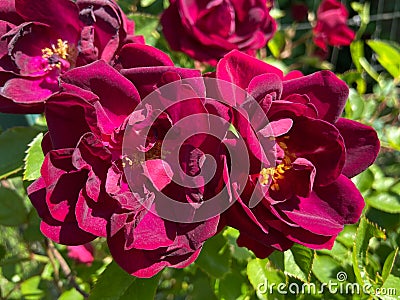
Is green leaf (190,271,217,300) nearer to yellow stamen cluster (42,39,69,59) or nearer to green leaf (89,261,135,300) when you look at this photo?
green leaf (89,261,135,300)

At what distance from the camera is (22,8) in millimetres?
576

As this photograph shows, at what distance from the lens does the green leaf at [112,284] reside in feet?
2.16

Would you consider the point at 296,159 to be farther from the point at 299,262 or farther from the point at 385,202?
the point at 385,202

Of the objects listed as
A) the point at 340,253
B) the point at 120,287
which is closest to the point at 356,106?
the point at 340,253

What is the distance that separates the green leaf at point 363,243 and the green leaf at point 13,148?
49cm

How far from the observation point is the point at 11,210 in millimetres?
942

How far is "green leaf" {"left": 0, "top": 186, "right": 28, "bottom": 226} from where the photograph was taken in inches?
36.7

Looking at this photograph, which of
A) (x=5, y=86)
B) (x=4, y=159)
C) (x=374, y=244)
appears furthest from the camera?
(x=374, y=244)

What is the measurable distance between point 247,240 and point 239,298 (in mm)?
265

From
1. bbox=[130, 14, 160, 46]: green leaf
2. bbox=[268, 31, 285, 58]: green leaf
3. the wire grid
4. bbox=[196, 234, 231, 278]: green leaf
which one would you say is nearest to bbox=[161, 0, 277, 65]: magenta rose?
bbox=[130, 14, 160, 46]: green leaf

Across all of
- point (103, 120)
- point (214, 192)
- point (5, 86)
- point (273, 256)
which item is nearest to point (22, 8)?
point (5, 86)

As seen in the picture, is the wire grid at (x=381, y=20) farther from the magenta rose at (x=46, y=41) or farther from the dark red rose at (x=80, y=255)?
the magenta rose at (x=46, y=41)

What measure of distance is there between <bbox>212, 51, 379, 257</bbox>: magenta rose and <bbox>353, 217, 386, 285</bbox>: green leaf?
131 mm

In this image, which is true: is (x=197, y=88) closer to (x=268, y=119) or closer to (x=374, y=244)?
(x=268, y=119)
